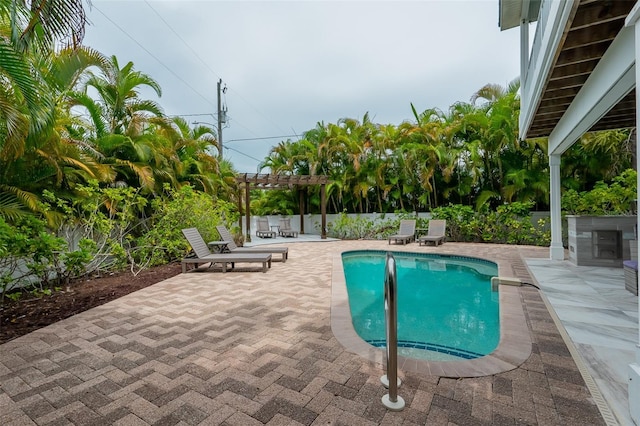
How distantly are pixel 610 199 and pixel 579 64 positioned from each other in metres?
6.63

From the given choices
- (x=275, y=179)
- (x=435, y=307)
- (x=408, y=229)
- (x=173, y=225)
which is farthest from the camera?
(x=275, y=179)

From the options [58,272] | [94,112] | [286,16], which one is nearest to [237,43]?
[286,16]

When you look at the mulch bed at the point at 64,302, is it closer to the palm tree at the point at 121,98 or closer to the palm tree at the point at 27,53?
the palm tree at the point at 27,53

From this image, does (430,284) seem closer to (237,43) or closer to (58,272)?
(58,272)

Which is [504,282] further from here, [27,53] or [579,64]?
[27,53]

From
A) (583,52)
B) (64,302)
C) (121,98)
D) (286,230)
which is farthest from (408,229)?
(64,302)

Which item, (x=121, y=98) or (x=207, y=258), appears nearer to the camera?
(x=207, y=258)

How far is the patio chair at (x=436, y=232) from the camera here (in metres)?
12.2

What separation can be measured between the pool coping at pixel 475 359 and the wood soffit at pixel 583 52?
3.48 metres

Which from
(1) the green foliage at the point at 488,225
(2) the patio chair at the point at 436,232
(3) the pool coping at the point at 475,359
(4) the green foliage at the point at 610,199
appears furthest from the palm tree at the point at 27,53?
(1) the green foliage at the point at 488,225

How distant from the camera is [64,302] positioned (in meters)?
5.00

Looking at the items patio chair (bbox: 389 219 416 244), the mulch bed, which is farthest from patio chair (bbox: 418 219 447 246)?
the mulch bed

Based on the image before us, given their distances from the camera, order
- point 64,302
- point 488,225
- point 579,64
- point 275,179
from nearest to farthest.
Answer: point 579,64 → point 64,302 → point 488,225 → point 275,179

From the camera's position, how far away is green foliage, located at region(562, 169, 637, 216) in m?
8.20
